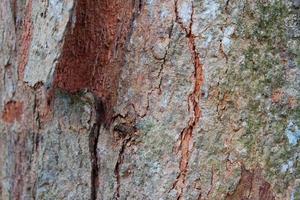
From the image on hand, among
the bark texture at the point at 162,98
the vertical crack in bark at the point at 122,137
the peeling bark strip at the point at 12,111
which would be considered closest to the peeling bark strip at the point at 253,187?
the bark texture at the point at 162,98

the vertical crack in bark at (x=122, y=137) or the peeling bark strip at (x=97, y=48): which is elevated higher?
the peeling bark strip at (x=97, y=48)

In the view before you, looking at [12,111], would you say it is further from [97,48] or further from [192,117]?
[192,117]

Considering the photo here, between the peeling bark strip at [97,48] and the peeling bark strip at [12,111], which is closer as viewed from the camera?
the peeling bark strip at [97,48]

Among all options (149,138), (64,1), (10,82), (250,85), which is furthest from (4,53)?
(250,85)

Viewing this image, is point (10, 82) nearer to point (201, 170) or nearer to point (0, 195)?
point (0, 195)

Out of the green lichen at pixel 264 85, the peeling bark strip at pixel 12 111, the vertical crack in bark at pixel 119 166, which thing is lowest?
the vertical crack in bark at pixel 119 166

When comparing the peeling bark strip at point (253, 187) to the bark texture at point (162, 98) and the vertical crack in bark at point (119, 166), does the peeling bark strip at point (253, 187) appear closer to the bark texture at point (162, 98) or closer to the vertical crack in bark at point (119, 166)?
the bark texture at point (162, 98)

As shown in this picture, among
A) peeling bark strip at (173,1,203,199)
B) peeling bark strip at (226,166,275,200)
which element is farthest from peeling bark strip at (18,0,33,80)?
peeling bark strip at (226,166,275,200)
